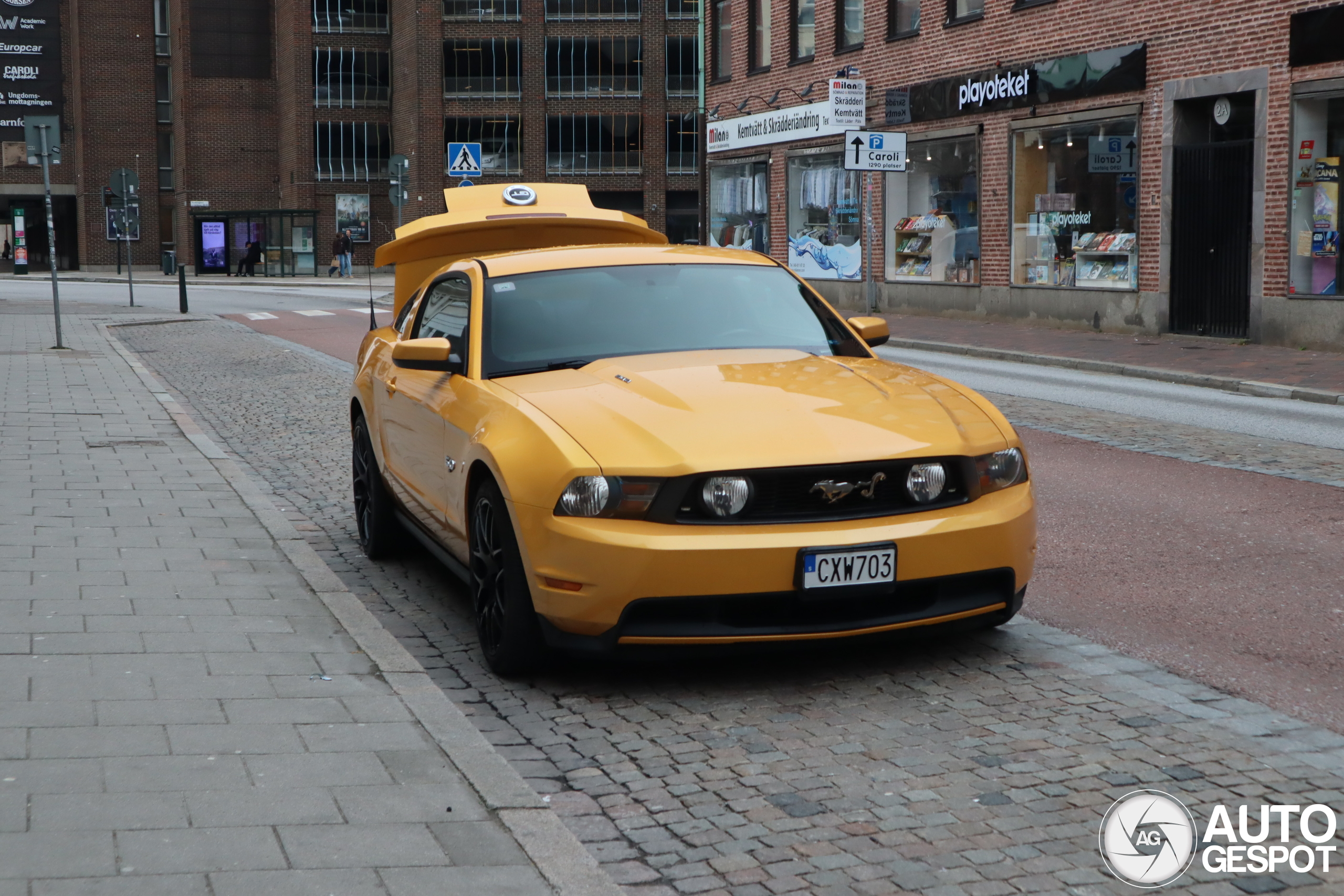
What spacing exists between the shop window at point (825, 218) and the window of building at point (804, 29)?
84.3 inches

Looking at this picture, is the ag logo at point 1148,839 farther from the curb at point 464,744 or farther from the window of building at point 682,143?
the window of building at point 682,143

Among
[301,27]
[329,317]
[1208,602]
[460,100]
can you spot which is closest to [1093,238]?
[329,317]

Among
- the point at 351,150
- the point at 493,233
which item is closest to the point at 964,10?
the point at 493,233

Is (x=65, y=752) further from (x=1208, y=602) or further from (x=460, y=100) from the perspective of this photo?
(x=460, y=100)

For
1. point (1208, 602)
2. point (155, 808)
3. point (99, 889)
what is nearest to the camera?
point (99, 889)

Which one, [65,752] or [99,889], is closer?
[99,889]

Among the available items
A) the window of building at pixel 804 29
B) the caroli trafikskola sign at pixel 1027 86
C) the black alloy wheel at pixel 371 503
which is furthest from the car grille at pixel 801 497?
the window of building at pixel 804 29

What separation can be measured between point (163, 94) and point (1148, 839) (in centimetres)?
8249

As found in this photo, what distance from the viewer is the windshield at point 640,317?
6.12 metres

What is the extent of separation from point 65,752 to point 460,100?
69858 millimetres

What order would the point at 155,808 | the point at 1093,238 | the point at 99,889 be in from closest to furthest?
the point at 99,889, the point at 155,808, the point at 1093,238

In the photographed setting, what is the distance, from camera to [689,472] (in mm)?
4863

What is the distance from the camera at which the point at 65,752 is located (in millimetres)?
4320

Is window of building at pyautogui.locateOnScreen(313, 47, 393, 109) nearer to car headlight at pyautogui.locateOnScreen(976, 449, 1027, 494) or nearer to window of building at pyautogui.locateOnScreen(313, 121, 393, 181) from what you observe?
window of building at pyautogui.locateOnScreen(313, 121, 393, 181)
